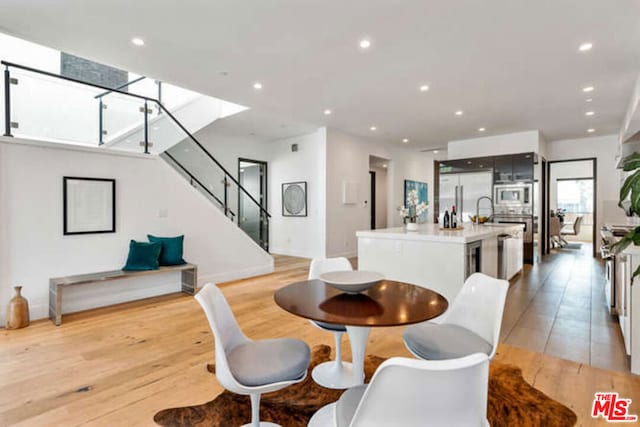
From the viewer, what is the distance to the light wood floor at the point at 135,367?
6.83 ft

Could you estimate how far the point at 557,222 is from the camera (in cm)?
894

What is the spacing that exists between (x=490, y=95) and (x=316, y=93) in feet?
8.56

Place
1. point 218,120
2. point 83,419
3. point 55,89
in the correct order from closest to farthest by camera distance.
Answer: point 83,419, point 55,89, point 218,120

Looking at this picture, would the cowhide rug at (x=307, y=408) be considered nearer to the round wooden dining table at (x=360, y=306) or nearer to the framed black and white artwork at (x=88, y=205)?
the round wooden dining table at (x=360, y=306)

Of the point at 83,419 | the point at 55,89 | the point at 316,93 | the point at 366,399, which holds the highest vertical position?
the point at 316,93

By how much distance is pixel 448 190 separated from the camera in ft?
26.9

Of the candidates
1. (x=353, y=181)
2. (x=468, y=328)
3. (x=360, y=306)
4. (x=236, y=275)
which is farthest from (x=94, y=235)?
(x=353, y=181)

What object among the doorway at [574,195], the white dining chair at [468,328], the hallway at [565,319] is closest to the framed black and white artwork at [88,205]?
the white dining chair at [468,328]

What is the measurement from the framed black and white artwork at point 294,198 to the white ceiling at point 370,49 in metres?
2.46

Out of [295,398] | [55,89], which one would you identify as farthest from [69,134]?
[295,398]

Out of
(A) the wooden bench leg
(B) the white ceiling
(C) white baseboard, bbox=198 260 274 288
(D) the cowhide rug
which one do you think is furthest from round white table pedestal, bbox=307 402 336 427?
(C) white baseboard, bbox=198 260 274 288

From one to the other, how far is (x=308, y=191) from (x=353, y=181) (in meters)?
1.09

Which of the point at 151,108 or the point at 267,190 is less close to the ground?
the point at 151,108

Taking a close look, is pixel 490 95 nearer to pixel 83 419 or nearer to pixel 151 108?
pixel 151 108
